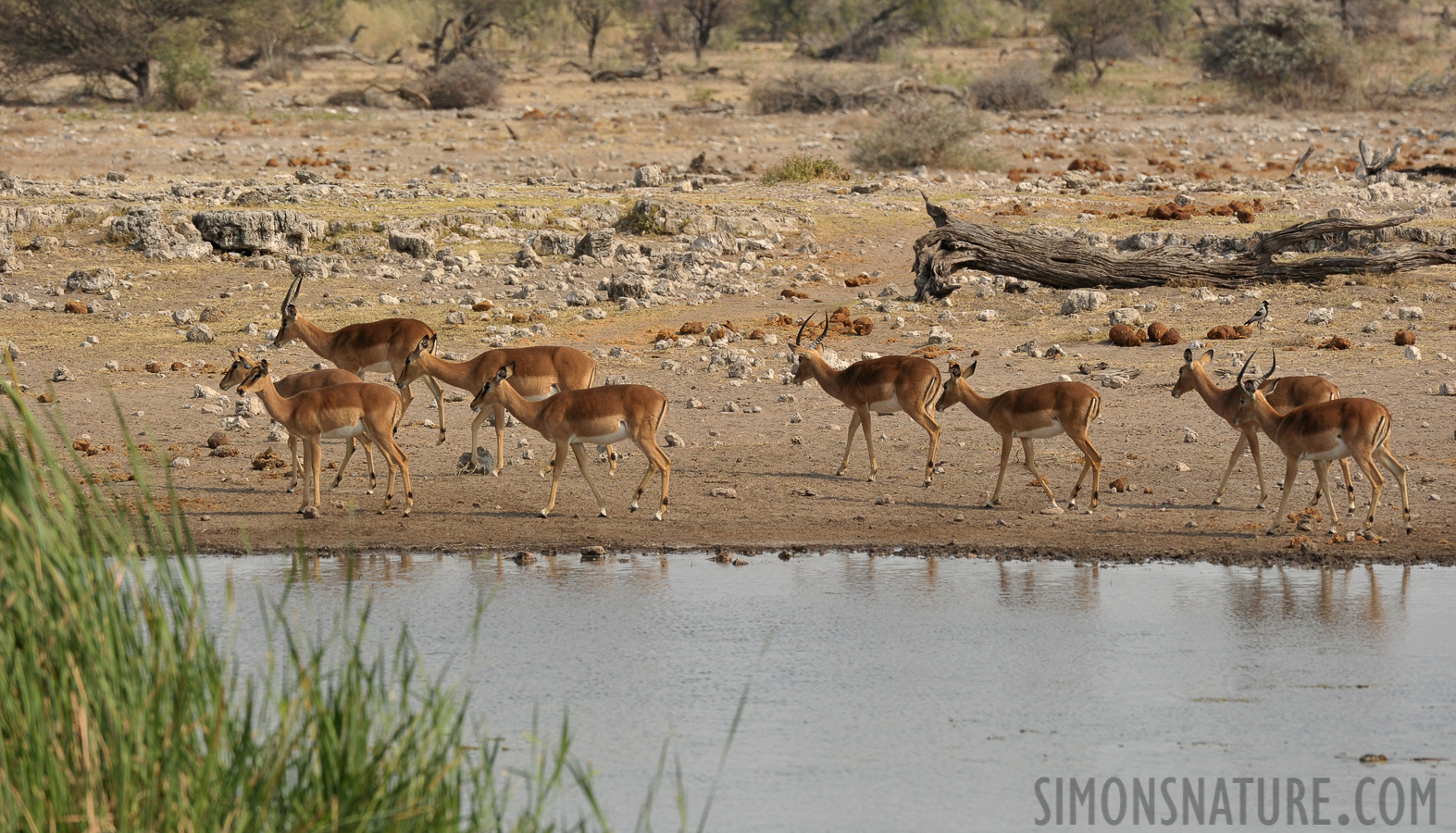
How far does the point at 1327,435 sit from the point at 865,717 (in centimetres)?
419

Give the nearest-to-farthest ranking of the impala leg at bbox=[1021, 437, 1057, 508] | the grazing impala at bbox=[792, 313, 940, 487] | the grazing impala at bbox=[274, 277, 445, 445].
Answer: the impala leg at bbox=[1021, 437, 1057, 508], the grazing impala at bbox=[792, 313, 940, 487], the grazing impala at bbox=[274, 277, 445, 445]

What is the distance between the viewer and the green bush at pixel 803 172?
2611cm

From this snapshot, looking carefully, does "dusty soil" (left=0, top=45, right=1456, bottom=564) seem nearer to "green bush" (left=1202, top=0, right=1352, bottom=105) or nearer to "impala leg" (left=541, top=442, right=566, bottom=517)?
"impala leg" (left=541, top=442, right=566, bottom=517)

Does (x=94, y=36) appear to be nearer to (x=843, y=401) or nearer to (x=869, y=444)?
(x=843, y=401)

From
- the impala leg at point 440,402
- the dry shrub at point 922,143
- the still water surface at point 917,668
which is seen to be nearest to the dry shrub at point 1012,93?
the dry shrub at point 922,143

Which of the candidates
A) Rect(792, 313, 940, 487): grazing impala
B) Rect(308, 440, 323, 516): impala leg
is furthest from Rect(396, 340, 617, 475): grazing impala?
Rect(792, 313, 940, 487): grazing impala

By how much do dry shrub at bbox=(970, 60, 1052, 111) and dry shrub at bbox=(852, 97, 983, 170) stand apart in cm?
1168

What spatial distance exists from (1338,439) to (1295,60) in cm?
3212

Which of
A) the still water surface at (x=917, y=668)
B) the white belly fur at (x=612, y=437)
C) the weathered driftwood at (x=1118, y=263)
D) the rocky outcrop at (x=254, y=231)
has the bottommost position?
the still water surface at (x=917, y=668)

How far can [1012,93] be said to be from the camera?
133 ft

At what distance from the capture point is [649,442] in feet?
35.6

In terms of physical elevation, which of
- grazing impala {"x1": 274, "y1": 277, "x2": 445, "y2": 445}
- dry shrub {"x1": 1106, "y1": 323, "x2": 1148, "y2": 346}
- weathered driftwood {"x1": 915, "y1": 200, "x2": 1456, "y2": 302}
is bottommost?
grazing impala {"x1": 274, "y1": 277, "x2": 445, "y2": 445}

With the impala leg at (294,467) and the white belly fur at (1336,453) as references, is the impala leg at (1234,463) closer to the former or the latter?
the white belly fur at (1336,453)

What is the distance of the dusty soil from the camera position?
35.4ft
